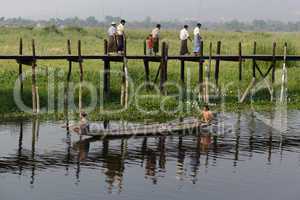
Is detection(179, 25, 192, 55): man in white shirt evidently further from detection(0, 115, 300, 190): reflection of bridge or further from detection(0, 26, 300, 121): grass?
detection(0, 115, 300, 190): reflection of bridge

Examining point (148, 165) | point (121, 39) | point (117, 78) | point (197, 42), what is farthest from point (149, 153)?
point (117, 78)

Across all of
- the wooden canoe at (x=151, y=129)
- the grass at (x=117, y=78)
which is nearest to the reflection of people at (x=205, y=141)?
the wooden canoe at (x=151, y=129)

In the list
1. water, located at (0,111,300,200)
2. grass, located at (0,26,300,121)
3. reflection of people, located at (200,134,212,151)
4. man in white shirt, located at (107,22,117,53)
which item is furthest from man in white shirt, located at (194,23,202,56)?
reflection of people, located at (200,134,212,151)

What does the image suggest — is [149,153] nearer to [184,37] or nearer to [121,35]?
[121,35]

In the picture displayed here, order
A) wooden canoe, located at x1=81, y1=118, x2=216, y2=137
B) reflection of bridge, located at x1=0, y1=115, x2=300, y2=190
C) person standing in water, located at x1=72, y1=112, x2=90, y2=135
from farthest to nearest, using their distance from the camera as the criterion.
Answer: wooden canoe, located at x1=81, y1=118, x2=216, y2=137, person standing in water, located at x1=72, y1=112, x2=90, y2=135, reflection of bridge, located at x1=0, y1=115, x2=300, y2=190

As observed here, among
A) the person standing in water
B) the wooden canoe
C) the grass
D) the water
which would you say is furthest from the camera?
the grass

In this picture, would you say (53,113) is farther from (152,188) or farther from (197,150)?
(152,188)

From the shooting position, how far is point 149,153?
30234 mm

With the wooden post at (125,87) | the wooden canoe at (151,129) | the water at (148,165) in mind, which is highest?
the wooden post at (125,87)

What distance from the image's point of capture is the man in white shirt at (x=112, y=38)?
3856 centimetres

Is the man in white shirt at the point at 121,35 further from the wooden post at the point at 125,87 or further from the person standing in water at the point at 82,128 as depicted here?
the person standing in water at the point at 82,128

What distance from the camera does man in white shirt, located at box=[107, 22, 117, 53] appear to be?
38562mm

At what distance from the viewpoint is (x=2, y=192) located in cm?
2395

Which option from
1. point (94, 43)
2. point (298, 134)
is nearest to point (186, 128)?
point (298, 134)
